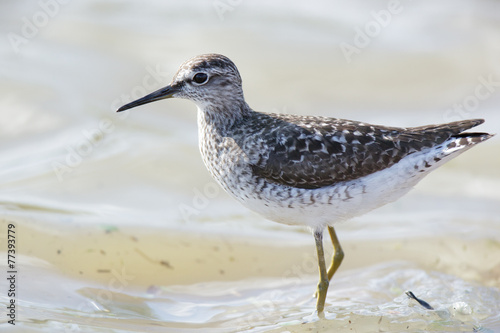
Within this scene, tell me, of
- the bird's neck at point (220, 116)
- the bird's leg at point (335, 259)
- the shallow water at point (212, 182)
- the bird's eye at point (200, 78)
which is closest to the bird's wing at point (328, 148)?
the bird's neck at point (220, 116)

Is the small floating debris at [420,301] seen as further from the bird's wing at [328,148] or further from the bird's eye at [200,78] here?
the bird's eye at [200,78]

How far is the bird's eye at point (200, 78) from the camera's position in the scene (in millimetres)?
7918

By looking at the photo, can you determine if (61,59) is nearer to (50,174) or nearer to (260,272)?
(50,174)

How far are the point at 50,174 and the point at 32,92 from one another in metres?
2.32

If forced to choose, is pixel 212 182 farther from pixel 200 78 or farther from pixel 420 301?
pixel 420 301

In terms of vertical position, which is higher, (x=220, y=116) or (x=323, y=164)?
(x=220, y=116)

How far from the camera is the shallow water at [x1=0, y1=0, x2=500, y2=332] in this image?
8008mm

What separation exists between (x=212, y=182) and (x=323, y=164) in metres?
3.60

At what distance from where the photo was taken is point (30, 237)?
29.0 ft

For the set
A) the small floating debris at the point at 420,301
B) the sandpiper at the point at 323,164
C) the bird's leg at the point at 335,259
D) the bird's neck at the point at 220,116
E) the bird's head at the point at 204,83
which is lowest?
the small floating debris at the point at 420,301

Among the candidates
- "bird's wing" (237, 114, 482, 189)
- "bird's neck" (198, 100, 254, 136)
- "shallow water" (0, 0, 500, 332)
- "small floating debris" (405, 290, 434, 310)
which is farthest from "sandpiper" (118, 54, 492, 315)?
"shallow water" (0, 0, 500, 332)

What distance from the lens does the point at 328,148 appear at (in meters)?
7.44

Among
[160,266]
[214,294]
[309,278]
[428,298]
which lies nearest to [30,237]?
[160,266]

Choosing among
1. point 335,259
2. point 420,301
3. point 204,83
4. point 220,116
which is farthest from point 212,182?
point 420,301
